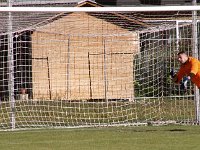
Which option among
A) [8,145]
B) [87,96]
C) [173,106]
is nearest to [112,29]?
[87,96]

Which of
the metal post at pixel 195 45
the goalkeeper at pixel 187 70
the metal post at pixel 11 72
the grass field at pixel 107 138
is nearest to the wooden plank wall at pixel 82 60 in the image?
the metal post at pixel 11 72

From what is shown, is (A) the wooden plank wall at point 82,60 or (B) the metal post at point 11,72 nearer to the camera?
(B) the metal post at point 11,72

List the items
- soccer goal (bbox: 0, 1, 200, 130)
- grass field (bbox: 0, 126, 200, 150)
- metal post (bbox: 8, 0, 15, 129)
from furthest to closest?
1. soccer goal (bbox: 0, 1, 200, 130)
2. metal post (bbox: 8, 0, 15, 129)
3. grass field (bbox: 0, 126, 200, 150)

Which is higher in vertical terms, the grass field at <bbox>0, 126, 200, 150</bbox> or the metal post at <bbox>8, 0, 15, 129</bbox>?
the metal post at <bbox>8, 0, 15, 129</bbox>

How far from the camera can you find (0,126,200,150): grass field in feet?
43.5

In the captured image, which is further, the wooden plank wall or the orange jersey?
the wooden plank wall

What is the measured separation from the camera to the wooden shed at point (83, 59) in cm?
1945

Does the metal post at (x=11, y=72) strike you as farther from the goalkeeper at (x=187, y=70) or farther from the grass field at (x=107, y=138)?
the goalkeeper at (x=187, y=70)

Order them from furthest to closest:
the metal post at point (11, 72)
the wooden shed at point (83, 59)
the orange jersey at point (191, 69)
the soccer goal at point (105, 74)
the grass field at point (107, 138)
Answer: the wooden shed at point (83, 59), the soccer goal at point (105, 74), the metal post at point (11, 72), the orange jersey at point (191, 69), the grass field at point (107, 138)

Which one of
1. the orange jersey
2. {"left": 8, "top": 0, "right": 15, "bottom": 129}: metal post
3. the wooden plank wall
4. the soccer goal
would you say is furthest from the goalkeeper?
{"left": 8, "top": 0, "right": 15, "bottom": 129}: metal post

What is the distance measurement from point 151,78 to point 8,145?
6.31m

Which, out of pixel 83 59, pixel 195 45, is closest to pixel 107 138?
pixel 195 45

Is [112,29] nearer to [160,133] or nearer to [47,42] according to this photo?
[47,42]

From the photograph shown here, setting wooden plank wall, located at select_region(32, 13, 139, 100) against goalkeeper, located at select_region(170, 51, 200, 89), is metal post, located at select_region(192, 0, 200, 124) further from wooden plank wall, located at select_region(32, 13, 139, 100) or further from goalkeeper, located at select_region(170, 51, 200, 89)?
wooden plank wall, located at select_region(32, 13, 139, 100)
